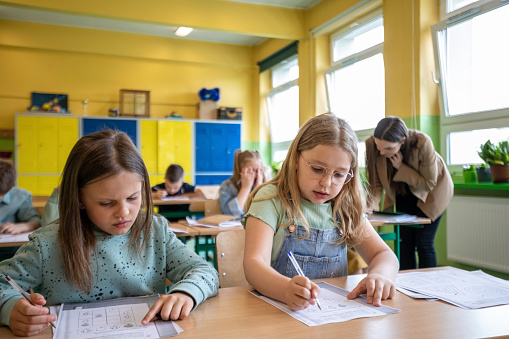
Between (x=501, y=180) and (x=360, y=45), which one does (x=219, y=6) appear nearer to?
(x=360, y=45)

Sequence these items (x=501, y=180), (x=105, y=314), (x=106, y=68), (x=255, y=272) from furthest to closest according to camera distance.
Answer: (x=106, y=68) < (x=501, y=180) < (x=255, y=272) < (x=105, y=314)

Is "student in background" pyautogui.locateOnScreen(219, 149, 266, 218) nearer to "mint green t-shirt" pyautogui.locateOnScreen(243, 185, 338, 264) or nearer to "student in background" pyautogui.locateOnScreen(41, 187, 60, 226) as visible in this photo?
"student in background" pyautogui.locateOnScreen(41, 187, 60, 226)

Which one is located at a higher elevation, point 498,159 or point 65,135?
point 65,135

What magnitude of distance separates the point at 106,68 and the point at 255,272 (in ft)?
21.4

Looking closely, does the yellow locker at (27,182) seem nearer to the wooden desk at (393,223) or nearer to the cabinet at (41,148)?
the cabinet at (41,148)

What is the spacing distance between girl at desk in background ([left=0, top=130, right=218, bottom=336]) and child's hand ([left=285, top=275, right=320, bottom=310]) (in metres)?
0.21

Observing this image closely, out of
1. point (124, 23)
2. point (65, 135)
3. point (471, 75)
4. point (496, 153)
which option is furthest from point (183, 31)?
point (496, 153)

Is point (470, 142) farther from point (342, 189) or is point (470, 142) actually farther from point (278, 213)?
point (278, 213)

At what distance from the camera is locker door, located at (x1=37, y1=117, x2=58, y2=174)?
20.3 ft

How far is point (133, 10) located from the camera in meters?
5.07

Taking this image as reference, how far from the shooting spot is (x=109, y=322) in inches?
35.9

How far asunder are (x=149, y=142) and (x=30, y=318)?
605cm

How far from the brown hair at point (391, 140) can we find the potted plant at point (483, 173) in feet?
2.48

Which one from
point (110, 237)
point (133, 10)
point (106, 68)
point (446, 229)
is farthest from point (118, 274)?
point (106, 68)
